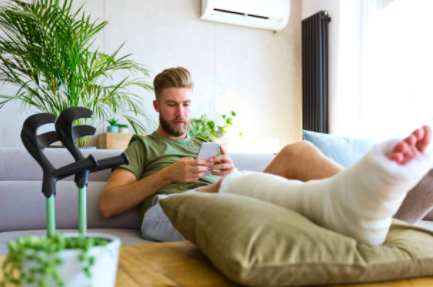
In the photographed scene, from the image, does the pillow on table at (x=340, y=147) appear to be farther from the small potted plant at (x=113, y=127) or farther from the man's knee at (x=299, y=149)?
the small potted plant at (x=113, y=127)

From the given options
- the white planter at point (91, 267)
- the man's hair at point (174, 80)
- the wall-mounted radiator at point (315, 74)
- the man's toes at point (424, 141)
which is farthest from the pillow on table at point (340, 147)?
the wall-mounted radiator at point (315, 74)

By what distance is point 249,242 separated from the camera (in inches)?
22.3

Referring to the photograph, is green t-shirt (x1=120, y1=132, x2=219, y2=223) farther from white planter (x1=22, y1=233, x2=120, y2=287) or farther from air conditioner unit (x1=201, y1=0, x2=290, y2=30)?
air conditioner unit (x1=201, y1=0, x2=290, y2=30)

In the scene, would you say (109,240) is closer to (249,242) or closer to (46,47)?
(249,242)

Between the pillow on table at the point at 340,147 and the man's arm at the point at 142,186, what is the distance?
668mm

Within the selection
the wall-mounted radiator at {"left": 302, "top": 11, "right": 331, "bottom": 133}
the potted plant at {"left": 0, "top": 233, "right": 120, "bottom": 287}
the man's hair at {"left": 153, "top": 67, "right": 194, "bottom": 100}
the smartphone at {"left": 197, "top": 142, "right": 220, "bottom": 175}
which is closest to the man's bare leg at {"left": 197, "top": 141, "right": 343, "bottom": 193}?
the smartphone at {"left": 197, "top": 142, "right": 220, "bottom": 175}

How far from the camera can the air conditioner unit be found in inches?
179

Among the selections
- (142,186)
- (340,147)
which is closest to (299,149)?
(142,186)

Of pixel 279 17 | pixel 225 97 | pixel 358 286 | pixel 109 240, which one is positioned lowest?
pixel 358 286

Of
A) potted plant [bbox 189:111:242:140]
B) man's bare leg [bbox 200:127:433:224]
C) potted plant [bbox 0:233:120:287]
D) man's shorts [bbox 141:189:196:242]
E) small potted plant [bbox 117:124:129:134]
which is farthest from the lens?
potted plant [bbox 189:111:242:140]

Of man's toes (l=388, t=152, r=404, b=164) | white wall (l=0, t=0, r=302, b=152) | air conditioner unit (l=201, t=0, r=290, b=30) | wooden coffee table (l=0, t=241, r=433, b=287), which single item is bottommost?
wooden coffee table (l=0, t=241, r=433, b=287)

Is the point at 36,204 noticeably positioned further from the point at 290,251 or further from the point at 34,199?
the point at 290,251

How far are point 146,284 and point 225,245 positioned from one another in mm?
138

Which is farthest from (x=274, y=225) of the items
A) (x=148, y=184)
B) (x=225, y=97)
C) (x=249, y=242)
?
(x=225, y=97)
